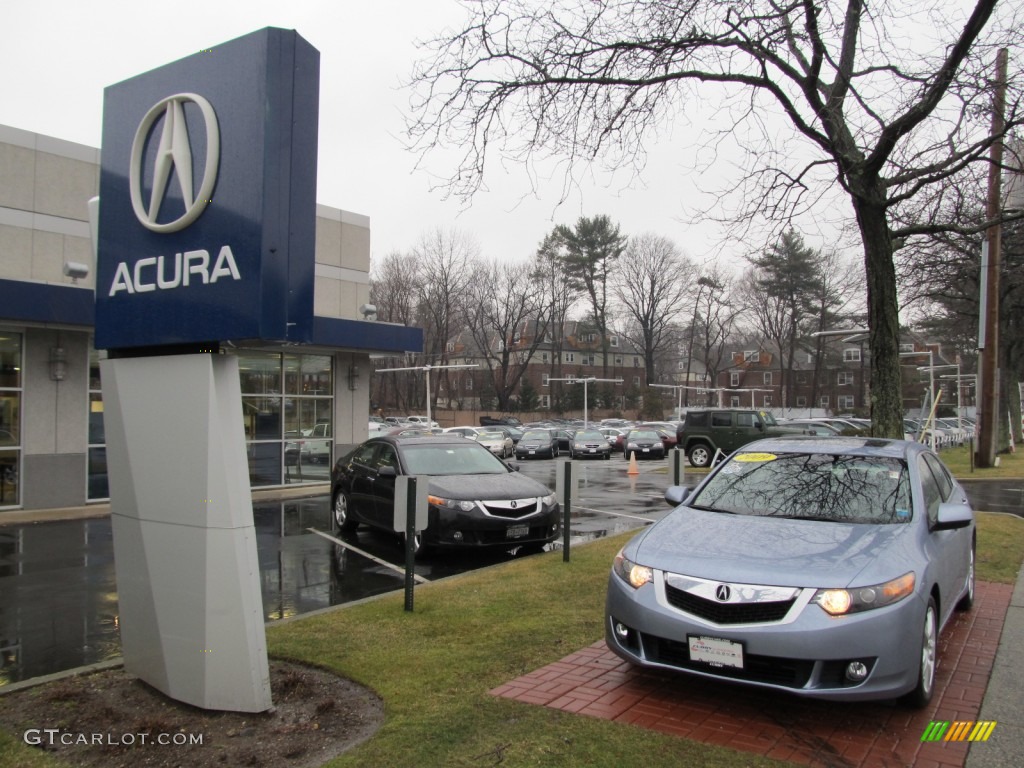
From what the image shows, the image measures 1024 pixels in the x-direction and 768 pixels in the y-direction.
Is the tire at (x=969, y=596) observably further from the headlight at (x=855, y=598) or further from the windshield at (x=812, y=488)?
the headlight at (x=855, y=598)

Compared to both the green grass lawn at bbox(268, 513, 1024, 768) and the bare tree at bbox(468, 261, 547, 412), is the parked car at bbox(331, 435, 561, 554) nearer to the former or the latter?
the green grass lawn at bbox(268, 513, 1024, 768)

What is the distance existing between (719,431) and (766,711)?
21705mm

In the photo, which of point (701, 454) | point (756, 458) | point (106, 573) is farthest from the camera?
point (701, 454)

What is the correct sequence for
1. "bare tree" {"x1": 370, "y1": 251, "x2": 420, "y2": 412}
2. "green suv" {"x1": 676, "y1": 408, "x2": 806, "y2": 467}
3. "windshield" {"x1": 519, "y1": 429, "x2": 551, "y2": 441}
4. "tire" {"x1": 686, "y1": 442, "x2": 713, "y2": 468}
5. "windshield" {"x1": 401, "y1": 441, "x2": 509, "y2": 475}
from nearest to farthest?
"windshield" {"x1": 401, "y1": 441, "x2": 509, "y2": 475} < "green suv" {"x1": 676, "y1": 408, "x2": 806, "y2": 467} < "tire" {"x1": 686, "y1": 442, "x2": 713, "y2": 468} < "windshield" {"x1": 519, "y1": 429, "x2": 551, "y2": 441} < "bare tree" {"x1": 370, "y1": 251, "x2": 420, "y2": 412}

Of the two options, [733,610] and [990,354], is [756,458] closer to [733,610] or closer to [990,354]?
[733,610]

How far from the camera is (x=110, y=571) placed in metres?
8.94

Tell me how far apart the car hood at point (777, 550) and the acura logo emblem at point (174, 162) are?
328 centimetres

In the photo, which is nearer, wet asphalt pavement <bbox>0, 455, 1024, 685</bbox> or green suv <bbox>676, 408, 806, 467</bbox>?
wet asphalt pavement <bbox>0, 455, 1024, 685</bbox>

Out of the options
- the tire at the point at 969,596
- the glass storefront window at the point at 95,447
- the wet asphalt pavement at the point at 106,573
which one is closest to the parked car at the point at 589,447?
the wet asphalt pavement at the point at 106,573

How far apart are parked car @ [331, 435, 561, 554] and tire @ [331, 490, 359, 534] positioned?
0.05ft

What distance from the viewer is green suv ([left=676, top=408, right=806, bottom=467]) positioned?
25156mm

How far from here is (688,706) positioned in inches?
176

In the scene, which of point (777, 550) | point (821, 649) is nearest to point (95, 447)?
point (777, 550)

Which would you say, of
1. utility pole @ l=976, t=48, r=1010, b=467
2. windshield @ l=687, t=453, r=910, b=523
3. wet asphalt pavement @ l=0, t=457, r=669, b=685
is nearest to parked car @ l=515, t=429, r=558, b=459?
utility pole @ l=976, t=48, r=1010, b=467
